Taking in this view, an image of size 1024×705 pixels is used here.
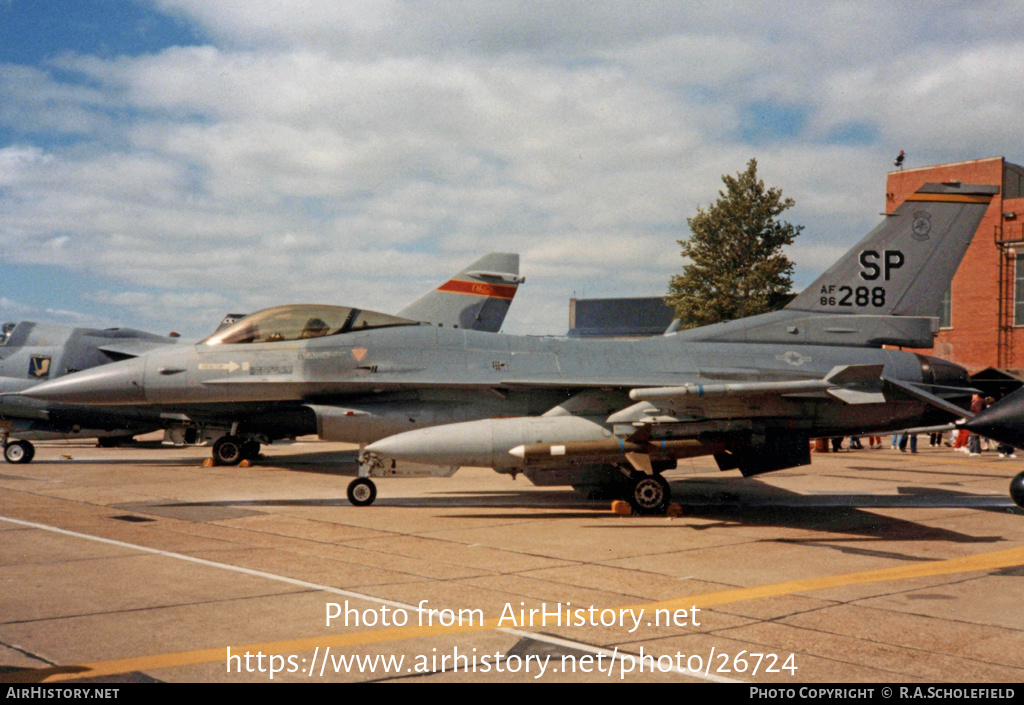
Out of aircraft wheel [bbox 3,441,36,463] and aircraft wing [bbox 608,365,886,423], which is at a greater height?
aircraft wing [bbox 608,365,886,423]

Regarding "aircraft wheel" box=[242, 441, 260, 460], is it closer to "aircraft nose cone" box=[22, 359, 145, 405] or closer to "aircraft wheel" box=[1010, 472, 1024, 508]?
"aircraft nose cone" box=[22, 359, 145, 405]

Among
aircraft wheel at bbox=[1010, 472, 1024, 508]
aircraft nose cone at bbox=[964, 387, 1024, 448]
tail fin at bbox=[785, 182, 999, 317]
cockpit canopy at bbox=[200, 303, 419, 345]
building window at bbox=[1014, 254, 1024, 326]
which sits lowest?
aircraft wheel at bbox=[1010, 472, 1024, 508]

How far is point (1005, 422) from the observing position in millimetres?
8578

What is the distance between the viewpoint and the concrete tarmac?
4.82 metres

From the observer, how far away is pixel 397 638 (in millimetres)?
5320

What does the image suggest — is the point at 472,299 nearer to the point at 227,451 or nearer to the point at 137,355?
the point at 227,451

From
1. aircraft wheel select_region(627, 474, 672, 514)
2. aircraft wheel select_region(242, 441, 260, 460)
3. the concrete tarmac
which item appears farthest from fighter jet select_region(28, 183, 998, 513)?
aircraft wheel select_region(242, 441, 260, 460)

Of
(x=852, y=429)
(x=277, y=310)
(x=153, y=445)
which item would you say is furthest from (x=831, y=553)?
(x=153, y=445)

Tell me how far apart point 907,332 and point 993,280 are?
27780 mm

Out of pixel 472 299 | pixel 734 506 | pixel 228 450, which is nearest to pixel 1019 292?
pixel 472 299

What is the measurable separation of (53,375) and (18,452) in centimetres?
247

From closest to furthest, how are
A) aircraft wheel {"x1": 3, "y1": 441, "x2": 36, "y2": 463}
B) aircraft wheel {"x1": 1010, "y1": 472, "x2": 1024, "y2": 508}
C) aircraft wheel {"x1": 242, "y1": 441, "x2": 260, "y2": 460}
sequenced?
aircraft wheel {"x1": 1010, "y1": 472, "x2": 1024, "y2": 508} < aircraft wheel {"x1": 3, "y1": 441, "x2": 36, "y2": 463} < aircraft wheel {"x1": 242, "y1": 441, "x2": 260, "y2": 460}

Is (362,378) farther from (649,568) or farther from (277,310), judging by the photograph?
(649,568)

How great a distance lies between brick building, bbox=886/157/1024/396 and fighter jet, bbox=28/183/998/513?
26.4 metres
